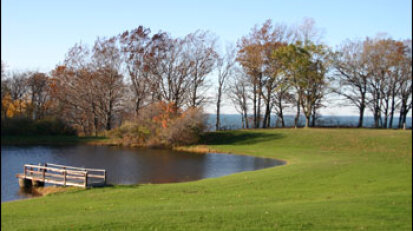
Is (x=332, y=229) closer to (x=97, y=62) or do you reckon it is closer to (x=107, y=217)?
(x=107, y=217)

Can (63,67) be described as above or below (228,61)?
below

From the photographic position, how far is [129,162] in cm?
3158

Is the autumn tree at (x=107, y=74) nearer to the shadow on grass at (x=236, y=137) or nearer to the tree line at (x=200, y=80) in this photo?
the tree line at (x=200, y=80)

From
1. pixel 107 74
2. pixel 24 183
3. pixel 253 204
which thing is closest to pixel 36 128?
pixel 24 183

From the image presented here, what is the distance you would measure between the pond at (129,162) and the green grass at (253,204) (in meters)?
5.36

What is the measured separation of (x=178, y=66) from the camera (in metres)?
27.1

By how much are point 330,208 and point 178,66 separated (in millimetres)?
16969

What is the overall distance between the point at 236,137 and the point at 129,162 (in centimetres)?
1945

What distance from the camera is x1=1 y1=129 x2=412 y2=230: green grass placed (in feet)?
34.6

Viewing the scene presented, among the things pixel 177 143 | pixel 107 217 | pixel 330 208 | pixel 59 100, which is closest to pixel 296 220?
pixel 330 208

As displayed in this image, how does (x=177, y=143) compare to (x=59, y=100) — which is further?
(x=177, y=143)

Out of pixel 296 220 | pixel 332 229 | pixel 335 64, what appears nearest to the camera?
pixel 332 229

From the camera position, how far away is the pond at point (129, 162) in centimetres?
2520

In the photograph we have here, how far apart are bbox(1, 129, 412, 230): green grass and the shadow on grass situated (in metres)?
18.1
